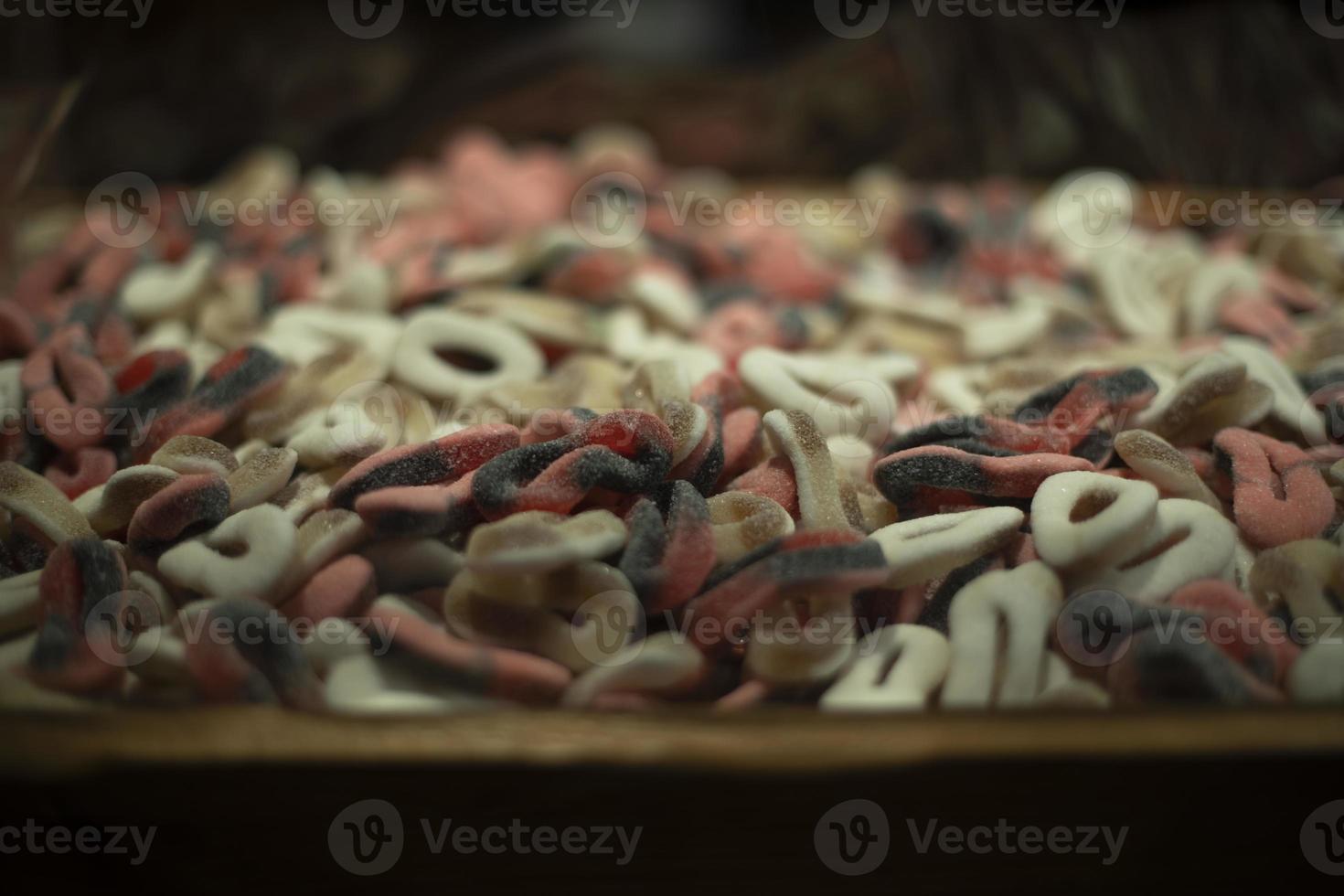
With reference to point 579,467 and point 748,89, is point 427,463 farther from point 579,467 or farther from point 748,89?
point 748,89

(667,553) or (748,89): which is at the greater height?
(748,89)

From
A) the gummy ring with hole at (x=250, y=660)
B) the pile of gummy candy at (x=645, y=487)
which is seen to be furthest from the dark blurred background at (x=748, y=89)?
the gummy ring with hole at (x=250, y=660)

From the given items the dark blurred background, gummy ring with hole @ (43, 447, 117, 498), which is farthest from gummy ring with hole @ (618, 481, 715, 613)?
the dark blurred background

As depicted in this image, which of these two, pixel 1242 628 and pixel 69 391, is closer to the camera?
pixel 1242 628

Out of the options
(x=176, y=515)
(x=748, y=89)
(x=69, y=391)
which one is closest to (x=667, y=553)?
(x=176, y=515)

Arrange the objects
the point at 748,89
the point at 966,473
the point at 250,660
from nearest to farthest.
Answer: the point at 250,660
the point at 966,473
the point at 748,89

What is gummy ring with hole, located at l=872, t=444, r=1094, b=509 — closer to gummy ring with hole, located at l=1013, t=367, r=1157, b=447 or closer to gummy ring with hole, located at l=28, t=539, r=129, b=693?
gummy ring with hole, located at l=1013, t=367, r=1157, b=447

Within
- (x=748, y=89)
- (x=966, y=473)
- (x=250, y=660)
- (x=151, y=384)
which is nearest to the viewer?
(x=250, y=660)
